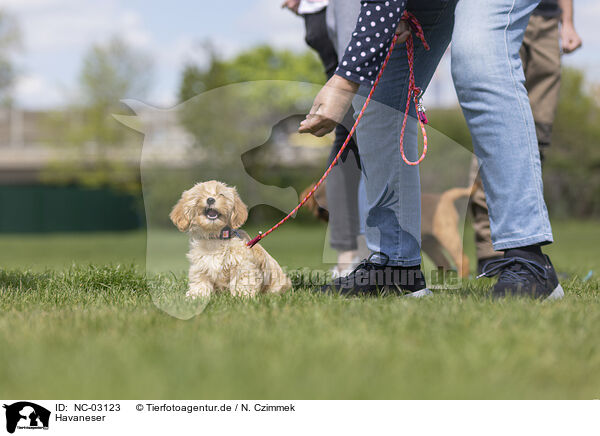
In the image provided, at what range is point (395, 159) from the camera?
9.43 feet

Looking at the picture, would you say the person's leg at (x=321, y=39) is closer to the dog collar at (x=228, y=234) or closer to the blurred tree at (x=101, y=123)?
the dog collar at (x=228, y=234)

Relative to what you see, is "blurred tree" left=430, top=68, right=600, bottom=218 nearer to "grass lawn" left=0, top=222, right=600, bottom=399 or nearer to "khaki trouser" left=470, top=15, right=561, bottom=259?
"khaki trouser" left=470, top=15, right=561, bottom=259

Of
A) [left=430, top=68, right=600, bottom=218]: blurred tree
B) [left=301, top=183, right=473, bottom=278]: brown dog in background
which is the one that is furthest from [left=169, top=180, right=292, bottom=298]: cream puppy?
[left=430, top=68, right=600, bottom=218]: blurred tree

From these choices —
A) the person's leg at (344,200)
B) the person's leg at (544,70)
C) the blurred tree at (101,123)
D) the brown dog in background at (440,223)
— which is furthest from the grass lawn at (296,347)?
A: the blurred tree at (101,123)

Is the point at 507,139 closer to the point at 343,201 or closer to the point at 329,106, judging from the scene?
the point at 329,106

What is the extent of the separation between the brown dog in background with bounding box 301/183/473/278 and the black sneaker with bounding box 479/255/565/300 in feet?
3.10

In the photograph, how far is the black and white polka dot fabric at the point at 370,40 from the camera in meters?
2.43

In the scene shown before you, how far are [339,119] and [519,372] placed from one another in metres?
1.23

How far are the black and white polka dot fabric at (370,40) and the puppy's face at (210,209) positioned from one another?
0.66 metres

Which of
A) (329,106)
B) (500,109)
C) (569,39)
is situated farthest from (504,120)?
(569,39)

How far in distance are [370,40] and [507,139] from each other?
0.70m
